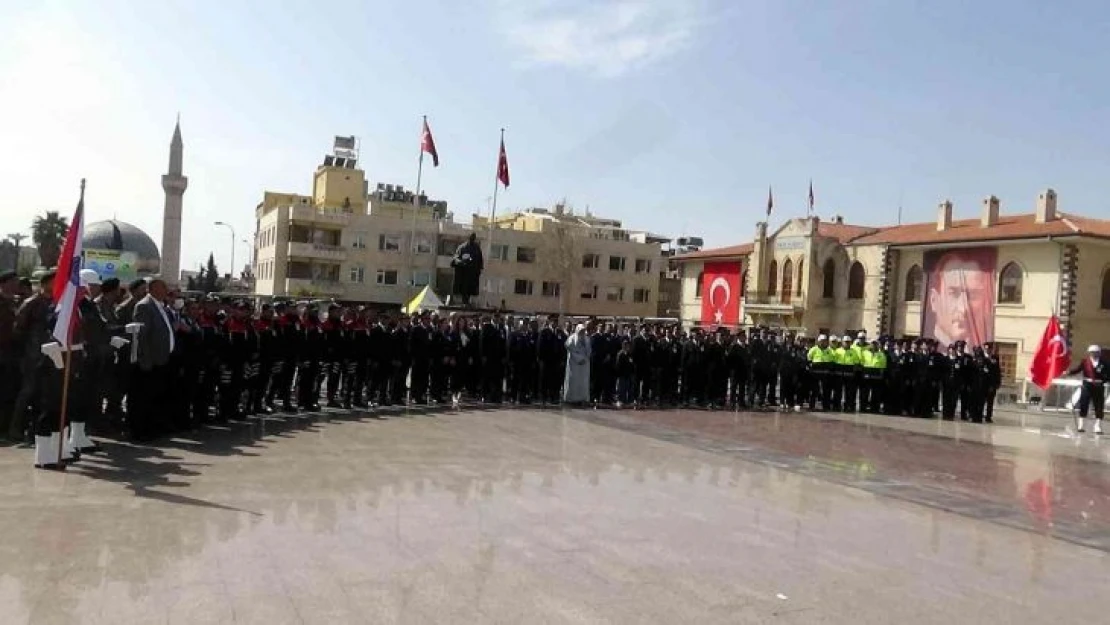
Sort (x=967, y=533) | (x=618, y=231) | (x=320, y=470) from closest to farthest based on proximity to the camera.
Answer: (x=967, y=533) < (x=320, y=470) < (x=618, y=231)

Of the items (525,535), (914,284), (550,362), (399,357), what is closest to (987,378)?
(550,362)

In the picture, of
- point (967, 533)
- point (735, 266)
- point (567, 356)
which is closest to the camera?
point (967, 533)

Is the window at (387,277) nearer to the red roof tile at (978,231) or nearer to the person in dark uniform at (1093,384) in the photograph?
the red roof tile at (978,231)

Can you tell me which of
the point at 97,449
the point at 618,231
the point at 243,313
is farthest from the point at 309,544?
the point at 618,231

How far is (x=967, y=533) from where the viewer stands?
8.42 metres

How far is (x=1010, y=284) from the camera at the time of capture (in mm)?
43625

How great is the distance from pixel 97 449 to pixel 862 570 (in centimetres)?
778

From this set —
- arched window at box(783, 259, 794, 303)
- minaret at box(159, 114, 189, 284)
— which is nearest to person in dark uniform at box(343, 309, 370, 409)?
arched window at box(783, 259, 794, 303)

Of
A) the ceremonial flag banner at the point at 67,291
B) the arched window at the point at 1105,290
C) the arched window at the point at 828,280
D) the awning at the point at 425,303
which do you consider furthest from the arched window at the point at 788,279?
the ceremonial flag banner at the point at 67,291

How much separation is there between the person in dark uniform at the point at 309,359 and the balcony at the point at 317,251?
55055mm

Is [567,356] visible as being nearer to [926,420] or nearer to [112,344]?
[926,420]

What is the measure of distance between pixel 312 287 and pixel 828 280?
120 feet

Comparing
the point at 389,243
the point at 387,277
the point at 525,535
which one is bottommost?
the point at 525,535

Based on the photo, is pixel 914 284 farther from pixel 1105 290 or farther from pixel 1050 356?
pixel 1050 356
